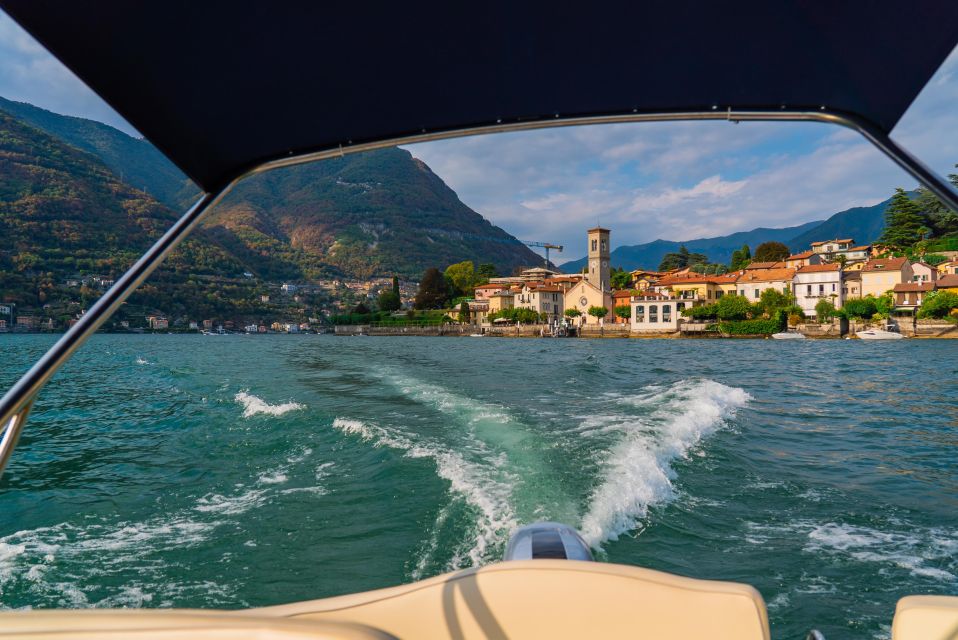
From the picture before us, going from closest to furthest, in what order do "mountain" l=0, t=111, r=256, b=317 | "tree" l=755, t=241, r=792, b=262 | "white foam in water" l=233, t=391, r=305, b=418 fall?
"white foam in water" l=233, t=391, r=305, b=418
"mountain" l=0, t=111, r=256, b=317
"tree" l=755, t=241, r=792, b=262

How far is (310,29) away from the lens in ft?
4.62

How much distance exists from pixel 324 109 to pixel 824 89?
5.26 feet

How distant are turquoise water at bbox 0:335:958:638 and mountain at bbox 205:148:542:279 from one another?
2880 inches

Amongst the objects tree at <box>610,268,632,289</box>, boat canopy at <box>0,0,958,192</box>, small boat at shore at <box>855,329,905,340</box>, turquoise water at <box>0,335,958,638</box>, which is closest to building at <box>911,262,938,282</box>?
small boat at shore at <box>855,329,905,340</box>

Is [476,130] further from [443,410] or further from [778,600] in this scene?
[443,410]

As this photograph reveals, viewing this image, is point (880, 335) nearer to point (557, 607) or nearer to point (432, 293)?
point (557, 607)

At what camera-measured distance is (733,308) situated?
166ft

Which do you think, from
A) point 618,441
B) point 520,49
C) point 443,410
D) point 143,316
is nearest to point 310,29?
point 520,49

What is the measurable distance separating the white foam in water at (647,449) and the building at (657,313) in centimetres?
4568

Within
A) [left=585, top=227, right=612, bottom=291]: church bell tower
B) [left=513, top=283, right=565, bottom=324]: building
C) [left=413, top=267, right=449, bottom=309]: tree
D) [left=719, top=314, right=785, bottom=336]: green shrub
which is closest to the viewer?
[left=719, top=314, right=785, bottom=336]: green shrub

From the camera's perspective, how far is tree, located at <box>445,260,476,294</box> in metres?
93.8

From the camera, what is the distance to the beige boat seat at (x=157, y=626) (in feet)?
2.71

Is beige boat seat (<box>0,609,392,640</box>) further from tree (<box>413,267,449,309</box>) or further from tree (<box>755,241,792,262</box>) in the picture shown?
tree (<box>413,267,449,309</box>)

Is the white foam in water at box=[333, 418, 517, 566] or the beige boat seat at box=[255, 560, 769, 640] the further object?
the white foam in water at box=[333, 418, 517, 566]
